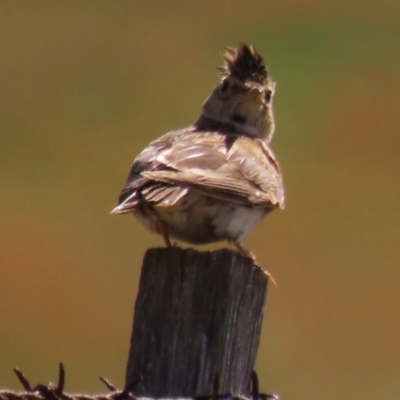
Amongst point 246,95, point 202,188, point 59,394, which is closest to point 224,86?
point 246,95

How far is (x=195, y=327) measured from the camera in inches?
194

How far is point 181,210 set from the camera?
22.3 ft

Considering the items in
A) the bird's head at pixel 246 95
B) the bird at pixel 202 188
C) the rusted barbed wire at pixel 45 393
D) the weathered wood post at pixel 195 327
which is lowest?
the rusted barbed wire at pixel 45 393

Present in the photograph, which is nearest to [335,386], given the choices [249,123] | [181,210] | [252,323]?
[249,123]

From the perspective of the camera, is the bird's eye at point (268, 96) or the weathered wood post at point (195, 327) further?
the bird's eye at point (268, 96)

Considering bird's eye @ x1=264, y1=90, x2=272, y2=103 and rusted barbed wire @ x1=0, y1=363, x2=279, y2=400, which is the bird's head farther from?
rusted barbed wire @ x1=0, y1=363, x2=279, y2=400

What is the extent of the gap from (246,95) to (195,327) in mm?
4830

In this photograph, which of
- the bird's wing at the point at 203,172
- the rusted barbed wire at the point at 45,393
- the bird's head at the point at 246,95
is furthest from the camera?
the bird's head at the point at 246,95

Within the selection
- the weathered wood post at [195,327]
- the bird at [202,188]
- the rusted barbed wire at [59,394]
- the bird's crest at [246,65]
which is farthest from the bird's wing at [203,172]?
the rusted barbed wire at [59,394]

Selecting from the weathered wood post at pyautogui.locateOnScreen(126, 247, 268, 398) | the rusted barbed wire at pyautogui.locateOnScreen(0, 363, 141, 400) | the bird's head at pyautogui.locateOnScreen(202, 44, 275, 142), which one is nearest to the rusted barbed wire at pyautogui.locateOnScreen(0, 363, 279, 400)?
the rusted barbed wire at pyautogui.locateOnScreen(0, 363, 141, 400)

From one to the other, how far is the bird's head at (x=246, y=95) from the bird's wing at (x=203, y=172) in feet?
3.45

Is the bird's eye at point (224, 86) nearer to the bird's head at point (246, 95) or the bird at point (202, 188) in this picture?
the bird's head at point (246, 95)

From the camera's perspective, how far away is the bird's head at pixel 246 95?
31.2ft

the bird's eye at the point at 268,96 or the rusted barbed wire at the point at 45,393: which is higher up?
the bird's eye at the point at 268,96
